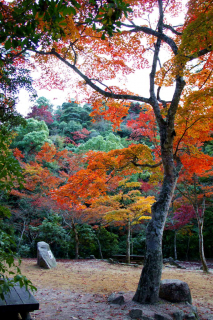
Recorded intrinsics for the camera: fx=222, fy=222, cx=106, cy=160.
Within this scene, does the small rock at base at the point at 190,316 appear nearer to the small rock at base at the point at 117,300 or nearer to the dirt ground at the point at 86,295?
the dirt ground at the point at 86,295

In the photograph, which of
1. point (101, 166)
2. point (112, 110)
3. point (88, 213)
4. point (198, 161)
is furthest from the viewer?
point (88, 213)

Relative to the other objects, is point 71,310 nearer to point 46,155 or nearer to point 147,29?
point 147,29

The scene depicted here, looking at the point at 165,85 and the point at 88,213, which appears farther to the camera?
the point at 88,213

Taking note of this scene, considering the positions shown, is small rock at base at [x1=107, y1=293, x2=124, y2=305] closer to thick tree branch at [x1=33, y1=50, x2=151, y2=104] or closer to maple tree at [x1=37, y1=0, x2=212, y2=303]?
maple tree at [x1=37, y1=0, x2=212, y2=303]

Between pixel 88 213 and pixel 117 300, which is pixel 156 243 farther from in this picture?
pixel 88 213

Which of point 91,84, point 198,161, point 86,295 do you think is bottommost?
point 86,295

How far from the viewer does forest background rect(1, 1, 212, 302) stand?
2666 millimetres

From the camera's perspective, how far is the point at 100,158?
16.5 ft

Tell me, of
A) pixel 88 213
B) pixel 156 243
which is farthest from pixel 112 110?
pixel 88 213

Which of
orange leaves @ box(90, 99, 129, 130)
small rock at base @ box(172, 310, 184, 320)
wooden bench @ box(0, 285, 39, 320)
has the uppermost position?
orange leaves @ box(90, 99, 129, 130)

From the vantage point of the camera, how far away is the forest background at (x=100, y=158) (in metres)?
2.67

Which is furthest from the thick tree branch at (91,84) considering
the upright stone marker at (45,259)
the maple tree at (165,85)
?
the upright stone marker at (45,259)

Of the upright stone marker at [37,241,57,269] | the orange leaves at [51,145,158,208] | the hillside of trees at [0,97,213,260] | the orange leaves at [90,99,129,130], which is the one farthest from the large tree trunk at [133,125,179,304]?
the upright stone marker at [37,241,57,269]

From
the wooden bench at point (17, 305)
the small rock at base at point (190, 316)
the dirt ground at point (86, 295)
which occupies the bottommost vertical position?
the dirt ground at point (86, 295)
